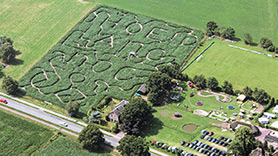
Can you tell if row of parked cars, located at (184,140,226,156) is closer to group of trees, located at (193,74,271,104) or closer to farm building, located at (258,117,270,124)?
farm building, located at (258,117,270,124)

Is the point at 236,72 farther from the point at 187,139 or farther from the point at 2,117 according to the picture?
the point at 2,117

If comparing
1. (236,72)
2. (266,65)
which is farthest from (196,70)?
(266,65)

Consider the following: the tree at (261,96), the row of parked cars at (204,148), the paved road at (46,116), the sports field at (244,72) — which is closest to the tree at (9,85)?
the paved road at (46,116)

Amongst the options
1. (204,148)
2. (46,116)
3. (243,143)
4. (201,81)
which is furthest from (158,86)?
(46,116)

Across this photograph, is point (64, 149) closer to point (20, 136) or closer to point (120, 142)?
point (20, 136)

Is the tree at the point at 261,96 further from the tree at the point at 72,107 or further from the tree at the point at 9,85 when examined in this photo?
the tree at the point at 9,85

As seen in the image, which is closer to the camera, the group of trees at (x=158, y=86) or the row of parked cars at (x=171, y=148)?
the row of parked cars at (x=171, y=148)

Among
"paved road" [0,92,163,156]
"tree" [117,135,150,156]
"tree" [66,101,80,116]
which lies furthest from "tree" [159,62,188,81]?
"tree" [117,135,150,156]
